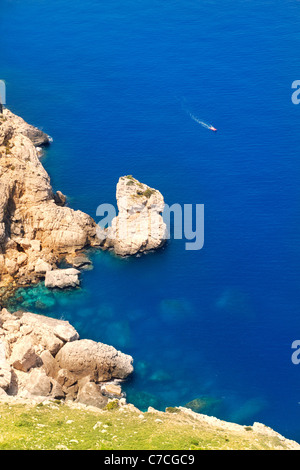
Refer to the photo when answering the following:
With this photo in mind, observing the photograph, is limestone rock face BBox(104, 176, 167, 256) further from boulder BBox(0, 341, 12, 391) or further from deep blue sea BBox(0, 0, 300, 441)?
boulder BBox(0, 341, 12, 391)

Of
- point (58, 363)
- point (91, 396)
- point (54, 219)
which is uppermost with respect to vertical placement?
point (54, 219)

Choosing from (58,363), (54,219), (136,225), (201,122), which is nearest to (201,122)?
(201,122)

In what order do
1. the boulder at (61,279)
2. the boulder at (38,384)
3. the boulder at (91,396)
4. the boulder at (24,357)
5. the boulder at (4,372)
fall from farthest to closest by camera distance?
the boulder at (61,279)
the boulder at (24,357)
the boulder at (91,396)
the boulder at (38,384)
the boulder at (4,372)

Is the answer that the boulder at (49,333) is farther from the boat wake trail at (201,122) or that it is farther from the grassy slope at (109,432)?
the boat wake trail at (201,122)

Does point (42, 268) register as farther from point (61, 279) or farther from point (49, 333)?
point (49, 333)

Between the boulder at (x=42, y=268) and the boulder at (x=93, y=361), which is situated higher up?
the boulder at (x=42, y=268)

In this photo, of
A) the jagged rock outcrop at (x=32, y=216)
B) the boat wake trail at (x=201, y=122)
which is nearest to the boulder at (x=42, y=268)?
the jagged rock outcrop at (x=32, y=216)
